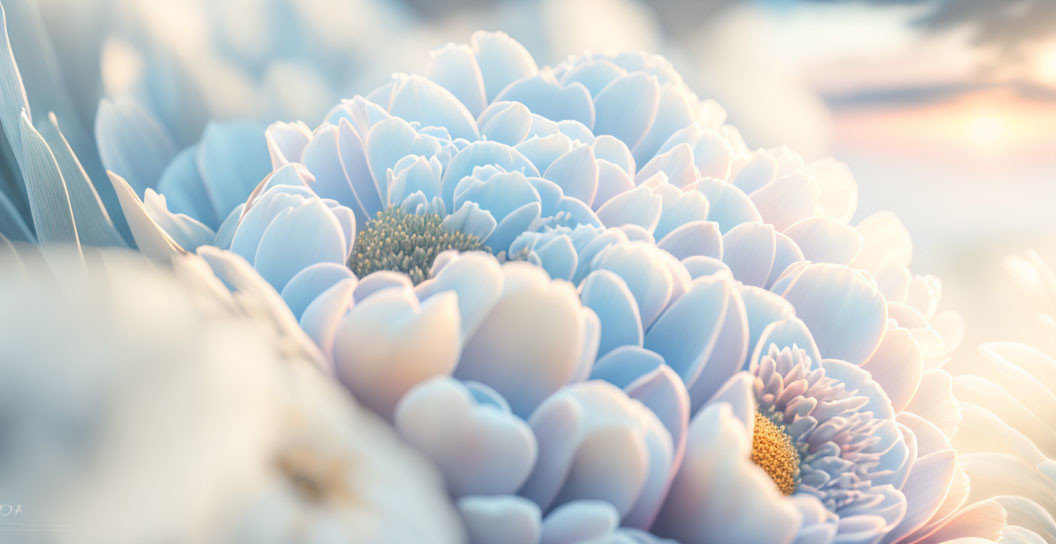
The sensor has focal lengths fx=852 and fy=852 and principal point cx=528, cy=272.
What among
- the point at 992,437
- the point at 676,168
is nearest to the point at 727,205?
the point at 676,168

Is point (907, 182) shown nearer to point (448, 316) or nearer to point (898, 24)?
point (898, 24)

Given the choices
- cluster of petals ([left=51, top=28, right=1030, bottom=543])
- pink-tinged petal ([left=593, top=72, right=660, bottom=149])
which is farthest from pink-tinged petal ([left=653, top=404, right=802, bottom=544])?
pink-tinged petal ([left=593, top=72, right=660, bottom=149])

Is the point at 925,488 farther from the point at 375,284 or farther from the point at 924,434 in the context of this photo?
the point at 375,284

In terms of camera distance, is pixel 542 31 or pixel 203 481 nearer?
pixel 203 481

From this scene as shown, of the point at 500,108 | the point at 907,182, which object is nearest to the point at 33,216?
the point at 500,108

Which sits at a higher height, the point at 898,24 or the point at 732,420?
the point at 898,24

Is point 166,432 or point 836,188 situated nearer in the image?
point 166,432
